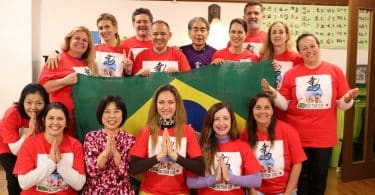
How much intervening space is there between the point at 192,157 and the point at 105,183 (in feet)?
1.94

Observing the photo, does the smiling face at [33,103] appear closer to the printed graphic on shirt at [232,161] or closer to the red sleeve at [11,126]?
the red sleeve at [11,126]

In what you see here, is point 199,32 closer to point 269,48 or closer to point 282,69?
point 269,48

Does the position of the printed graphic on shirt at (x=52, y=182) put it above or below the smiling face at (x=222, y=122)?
below

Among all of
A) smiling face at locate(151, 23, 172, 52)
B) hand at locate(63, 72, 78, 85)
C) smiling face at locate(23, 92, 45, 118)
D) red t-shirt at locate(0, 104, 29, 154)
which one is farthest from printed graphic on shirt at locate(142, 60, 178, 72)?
red t-shirt at locate(0, 104, 29, 154)

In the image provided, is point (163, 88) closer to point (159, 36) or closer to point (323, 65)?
point (159, 36)

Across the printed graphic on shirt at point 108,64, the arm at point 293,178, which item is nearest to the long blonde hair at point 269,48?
the arm at point 293,178

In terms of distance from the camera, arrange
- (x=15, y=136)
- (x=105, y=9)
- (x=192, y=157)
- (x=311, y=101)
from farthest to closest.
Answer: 1. (x=105, y=9)
2. (x=311, y=101)
3. (x=15, y=136)
4. (x=192, y=157)

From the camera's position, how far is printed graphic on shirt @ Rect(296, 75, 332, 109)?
2889 millimetres

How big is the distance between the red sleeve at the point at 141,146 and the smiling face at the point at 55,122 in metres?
0.47

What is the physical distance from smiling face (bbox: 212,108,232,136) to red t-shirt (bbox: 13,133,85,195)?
90 centimetres

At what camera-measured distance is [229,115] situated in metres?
2.59

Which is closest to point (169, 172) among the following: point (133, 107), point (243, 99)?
point (133, 107)

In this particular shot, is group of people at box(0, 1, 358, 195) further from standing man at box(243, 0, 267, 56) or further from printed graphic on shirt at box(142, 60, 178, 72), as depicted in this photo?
standing man at box(243, 0, 267, 56)

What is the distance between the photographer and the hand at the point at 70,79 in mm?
2848
